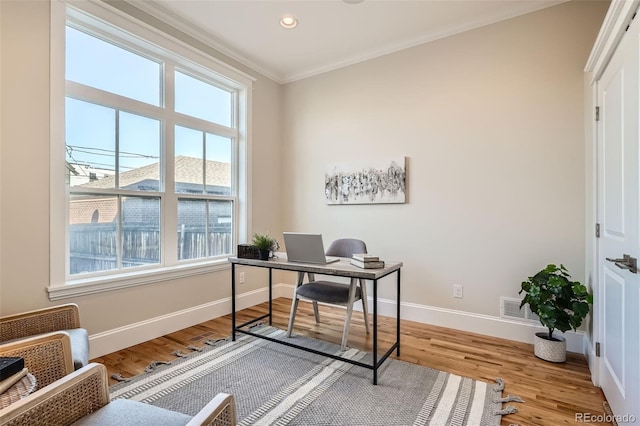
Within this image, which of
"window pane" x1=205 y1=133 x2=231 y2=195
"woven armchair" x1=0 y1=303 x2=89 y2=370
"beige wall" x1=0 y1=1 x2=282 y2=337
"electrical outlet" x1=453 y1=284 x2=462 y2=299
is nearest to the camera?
"woven armchair" x1=0 y1=303 x2=89 y2=370

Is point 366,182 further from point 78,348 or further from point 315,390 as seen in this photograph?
point 78,348

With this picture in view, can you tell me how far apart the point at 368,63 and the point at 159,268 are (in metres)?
3.01

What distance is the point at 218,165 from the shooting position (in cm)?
353

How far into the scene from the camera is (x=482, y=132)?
290cm

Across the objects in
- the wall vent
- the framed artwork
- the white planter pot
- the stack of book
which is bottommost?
the white planter pot

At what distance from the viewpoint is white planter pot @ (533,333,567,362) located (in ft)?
7.66

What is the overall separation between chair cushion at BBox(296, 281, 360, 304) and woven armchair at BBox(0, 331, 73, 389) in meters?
1.58

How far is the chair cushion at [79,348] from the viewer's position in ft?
5.15

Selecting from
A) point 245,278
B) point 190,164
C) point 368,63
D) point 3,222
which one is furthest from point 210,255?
point 368,63

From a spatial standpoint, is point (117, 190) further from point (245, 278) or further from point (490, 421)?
point (490, 421)

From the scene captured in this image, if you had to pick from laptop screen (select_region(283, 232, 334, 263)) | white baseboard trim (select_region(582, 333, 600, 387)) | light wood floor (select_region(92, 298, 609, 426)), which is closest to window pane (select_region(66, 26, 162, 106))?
laptop screen (select_region(283, 232, 334, 263))

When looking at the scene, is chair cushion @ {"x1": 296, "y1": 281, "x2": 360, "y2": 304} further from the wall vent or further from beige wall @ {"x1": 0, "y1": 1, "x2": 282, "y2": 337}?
beige wall @ {"x1": 0, "y1": 1, "x2": 282, "y2": 337}

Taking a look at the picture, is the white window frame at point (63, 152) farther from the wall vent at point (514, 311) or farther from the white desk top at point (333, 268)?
the wall vent at point (514, 311)

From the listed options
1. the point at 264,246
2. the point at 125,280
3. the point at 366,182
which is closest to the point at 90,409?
the point at 264,246
